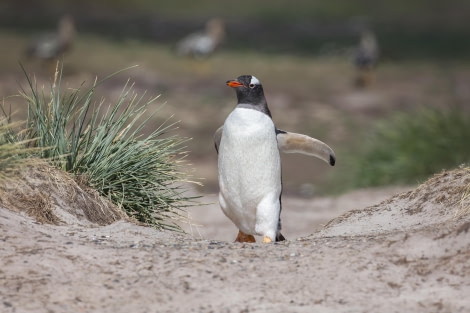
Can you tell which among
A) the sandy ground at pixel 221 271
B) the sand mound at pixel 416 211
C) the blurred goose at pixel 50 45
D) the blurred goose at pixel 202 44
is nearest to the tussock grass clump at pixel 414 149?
the sand mound at pixel 416 211

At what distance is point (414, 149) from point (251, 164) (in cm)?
649

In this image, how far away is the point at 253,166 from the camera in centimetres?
665

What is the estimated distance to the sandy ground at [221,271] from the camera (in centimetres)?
474

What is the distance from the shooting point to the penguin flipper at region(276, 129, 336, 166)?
6.94 meters

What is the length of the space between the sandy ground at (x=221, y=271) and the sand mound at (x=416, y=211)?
15.6 inches

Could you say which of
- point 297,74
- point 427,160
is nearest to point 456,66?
point 297,74

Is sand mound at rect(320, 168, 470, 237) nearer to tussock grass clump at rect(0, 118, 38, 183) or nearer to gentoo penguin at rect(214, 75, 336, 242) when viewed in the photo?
gentoo penguin at rect(214, 75, 336, 242)

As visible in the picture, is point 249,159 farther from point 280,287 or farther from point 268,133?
point 280,287

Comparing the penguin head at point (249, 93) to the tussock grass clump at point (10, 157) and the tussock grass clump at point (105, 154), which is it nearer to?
the tussock grass clump at point (105, 154)

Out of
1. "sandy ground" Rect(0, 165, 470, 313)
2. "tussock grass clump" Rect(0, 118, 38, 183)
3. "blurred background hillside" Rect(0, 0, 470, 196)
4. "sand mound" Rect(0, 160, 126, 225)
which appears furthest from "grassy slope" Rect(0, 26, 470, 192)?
"sandy ground" Rect(0, 165, 470, 313)

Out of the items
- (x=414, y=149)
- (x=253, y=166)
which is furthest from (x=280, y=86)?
(x=253, y=166)

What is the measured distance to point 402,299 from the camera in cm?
481

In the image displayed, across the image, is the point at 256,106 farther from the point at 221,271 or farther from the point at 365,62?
the point at 365,62

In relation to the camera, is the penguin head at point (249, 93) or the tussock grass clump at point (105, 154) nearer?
the tussock grass clump at point (105, 154)
